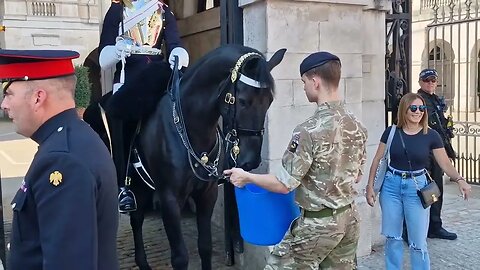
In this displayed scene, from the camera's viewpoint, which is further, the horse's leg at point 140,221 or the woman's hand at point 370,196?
the horse's leg at point 140,221

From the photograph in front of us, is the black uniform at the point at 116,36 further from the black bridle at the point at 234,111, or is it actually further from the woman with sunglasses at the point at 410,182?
the woman with sunglasses at the point at 410,182

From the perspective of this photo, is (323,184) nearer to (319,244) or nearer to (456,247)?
(319,244)

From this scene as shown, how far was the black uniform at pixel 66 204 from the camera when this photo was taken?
5.04ft

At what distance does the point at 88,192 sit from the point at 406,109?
11.3 ft

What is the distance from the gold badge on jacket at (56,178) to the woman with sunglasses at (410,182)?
340cm

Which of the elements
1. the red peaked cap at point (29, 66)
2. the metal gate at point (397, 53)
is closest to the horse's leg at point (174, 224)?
the red peaked cap at point (29, 66)

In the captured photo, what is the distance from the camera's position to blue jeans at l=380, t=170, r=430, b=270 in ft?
14.0

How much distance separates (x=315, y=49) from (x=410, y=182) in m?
1.63

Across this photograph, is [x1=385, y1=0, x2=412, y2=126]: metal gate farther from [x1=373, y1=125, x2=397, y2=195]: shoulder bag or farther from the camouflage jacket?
the camouflage jacket

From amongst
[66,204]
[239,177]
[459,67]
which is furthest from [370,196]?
[459,67]

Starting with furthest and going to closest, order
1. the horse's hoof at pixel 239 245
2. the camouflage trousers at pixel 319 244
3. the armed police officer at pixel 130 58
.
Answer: the horse's hoof at pixel 239 245, the armed police officer at pixel 130 58, the camouflage trousers at pixel 319 244

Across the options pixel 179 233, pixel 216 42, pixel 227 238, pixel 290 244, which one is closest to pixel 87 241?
pixel 290 244

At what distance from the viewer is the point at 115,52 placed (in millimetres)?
4535

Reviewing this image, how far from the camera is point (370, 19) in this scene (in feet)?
18.3
